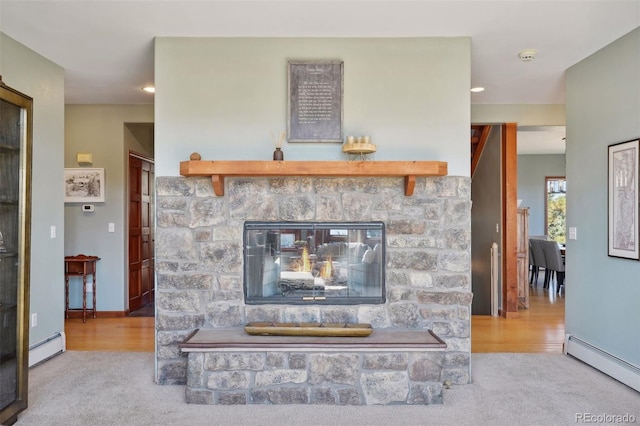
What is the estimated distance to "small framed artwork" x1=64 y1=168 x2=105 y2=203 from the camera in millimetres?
5609

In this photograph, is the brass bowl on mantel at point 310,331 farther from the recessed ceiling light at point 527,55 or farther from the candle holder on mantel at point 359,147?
the recessed ceiling light at point 527,55

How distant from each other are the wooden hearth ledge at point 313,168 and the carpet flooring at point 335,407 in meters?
1.52

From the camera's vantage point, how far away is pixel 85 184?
5.61 m

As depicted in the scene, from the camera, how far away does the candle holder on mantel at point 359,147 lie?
3.27 meters

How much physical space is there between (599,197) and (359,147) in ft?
6.83

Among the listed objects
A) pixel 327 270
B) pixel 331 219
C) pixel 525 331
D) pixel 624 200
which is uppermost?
pixel 624 200

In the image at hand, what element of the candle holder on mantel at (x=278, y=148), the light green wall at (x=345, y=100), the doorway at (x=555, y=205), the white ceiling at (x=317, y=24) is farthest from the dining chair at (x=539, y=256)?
the candle holder on mantel at (x=278, y=148)

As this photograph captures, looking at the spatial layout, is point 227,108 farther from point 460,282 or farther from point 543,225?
point 543,225

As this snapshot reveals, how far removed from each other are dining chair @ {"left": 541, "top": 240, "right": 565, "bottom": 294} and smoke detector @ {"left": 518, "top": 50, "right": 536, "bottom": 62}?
4644mm

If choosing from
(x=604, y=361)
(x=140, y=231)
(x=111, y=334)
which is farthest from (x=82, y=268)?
(x=604, y=361)

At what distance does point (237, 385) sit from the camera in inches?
118

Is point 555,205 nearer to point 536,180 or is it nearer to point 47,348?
point 536,180

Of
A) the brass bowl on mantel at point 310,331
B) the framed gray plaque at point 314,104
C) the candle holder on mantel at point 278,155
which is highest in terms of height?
the framed gray plaque at point 314,104

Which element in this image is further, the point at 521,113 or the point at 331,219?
the point at 521,113
